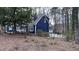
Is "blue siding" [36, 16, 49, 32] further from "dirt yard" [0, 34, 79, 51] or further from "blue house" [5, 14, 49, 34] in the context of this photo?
"dirt yard" [0, 34, 79, 51]

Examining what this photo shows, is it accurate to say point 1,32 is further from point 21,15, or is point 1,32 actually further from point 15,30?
point 21,15

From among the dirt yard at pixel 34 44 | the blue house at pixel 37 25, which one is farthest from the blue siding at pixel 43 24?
the dirt yard at pixel 34 44

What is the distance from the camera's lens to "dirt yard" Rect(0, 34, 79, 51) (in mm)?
1394

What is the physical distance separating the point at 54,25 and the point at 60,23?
0.08 metres

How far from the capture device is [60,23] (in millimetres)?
1392

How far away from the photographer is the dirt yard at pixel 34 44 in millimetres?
1394

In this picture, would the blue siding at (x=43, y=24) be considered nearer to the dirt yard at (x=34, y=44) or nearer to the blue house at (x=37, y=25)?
the blue house at (x=37, y=25)

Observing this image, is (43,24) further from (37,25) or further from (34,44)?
(34,44)

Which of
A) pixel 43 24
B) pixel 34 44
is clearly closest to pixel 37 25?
pixel 43 24

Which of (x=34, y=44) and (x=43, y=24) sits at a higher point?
(x=43, y=24)

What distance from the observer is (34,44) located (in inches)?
55.7

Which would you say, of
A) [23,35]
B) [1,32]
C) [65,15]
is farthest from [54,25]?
[1,32]

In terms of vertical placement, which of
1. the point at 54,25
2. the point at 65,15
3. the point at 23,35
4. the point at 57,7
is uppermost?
the point at 57,7
